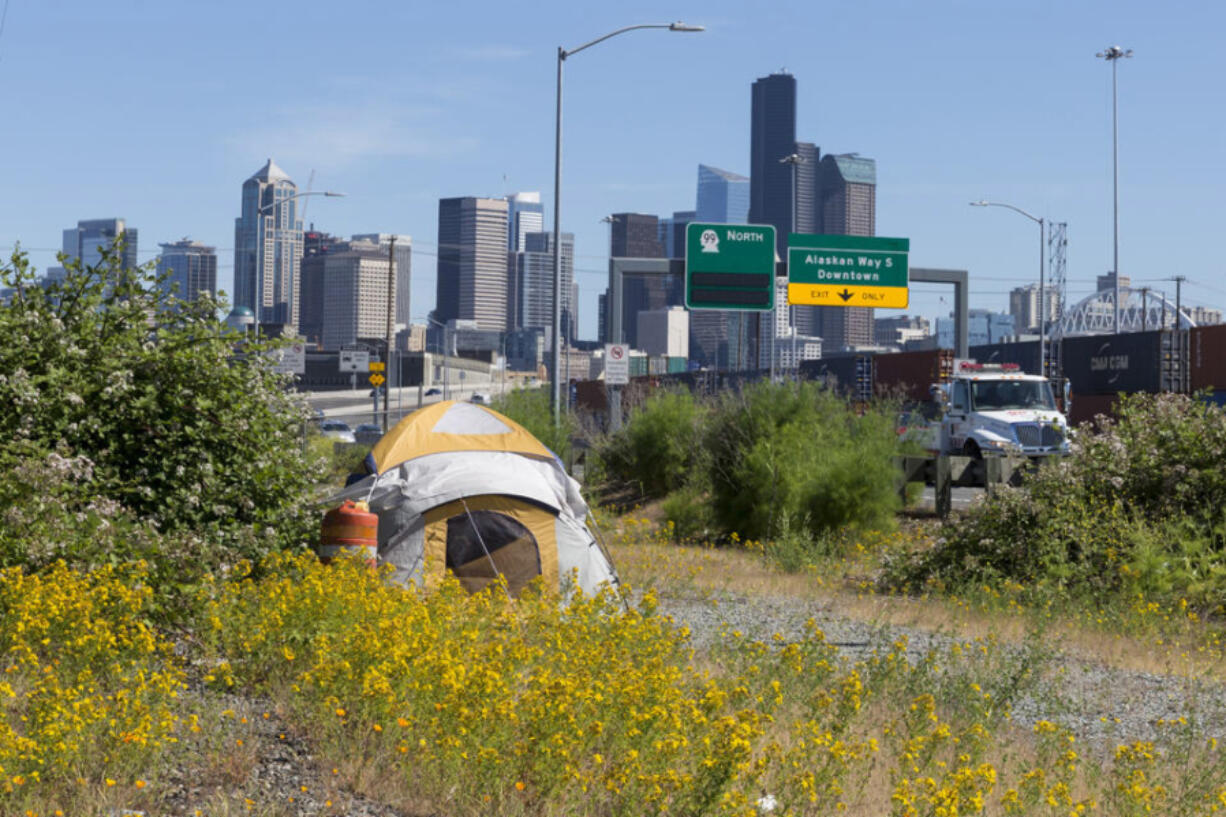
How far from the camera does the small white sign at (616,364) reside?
112 ft

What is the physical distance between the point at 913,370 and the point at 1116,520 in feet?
132

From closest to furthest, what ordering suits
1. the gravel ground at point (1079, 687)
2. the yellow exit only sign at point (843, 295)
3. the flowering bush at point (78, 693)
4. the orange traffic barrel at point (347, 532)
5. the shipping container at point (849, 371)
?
the flowering bush at point (78, 693) → the gravel ground at point (1079, 687) → the orange traffic barrel at point (347, 532) → the yellow exit only sign at point (843, 295) → the shipping container at point (849, 371)

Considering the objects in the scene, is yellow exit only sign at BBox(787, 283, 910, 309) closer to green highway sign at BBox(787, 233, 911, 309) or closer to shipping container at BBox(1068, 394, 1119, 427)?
green highway sign at BBox(787, 233, 911, 309)

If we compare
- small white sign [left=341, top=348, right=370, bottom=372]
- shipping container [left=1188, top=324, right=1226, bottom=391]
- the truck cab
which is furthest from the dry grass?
shipping container [left=1188, top=324, right=1226, bottom=391]

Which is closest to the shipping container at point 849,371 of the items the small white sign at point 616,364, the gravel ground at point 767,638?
the small white sign at point 616,364

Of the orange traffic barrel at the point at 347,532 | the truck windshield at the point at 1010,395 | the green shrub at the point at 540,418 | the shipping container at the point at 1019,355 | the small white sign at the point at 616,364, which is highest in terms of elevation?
the shipping container at the point at 1019,355

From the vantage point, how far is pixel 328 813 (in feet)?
19.4

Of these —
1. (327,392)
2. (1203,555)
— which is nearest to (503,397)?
(1203,555)

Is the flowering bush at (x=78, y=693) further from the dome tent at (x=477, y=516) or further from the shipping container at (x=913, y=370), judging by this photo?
the shipping container at (x=913, y=370)

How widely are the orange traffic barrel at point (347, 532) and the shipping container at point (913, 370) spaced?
36.6m

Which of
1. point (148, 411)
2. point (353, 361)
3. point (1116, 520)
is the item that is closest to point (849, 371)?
point (353, 361)

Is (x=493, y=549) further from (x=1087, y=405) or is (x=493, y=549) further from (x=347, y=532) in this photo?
(x=1087, y=405)

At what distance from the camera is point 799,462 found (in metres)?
20.8

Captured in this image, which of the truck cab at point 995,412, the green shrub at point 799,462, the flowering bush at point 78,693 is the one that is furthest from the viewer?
the truck cab at point 995,412
